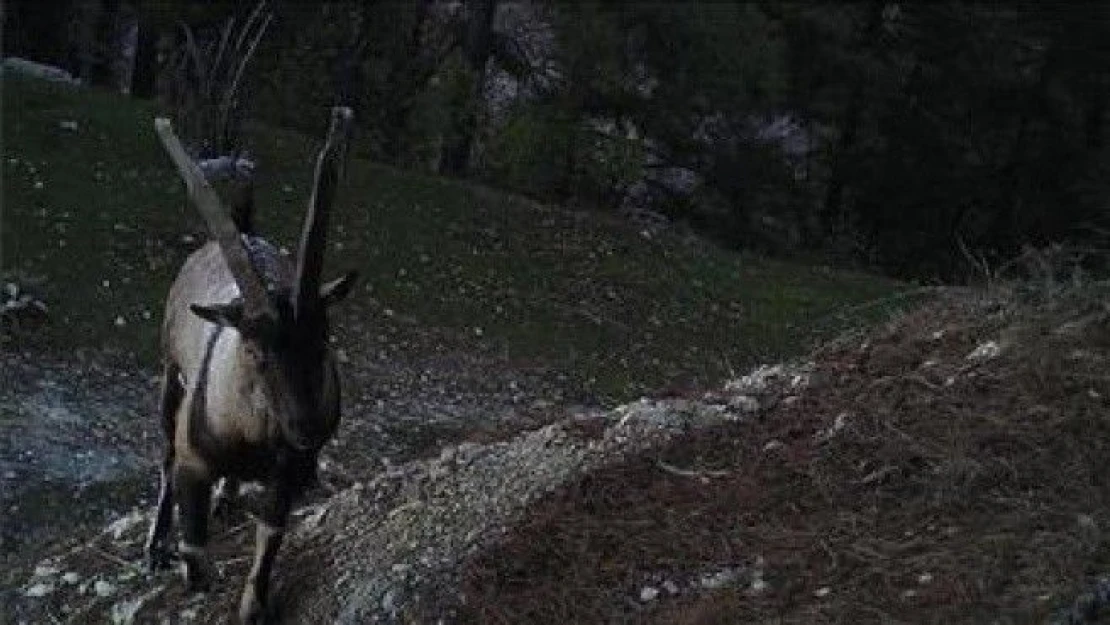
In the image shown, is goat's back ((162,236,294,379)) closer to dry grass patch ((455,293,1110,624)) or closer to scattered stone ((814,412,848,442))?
dry grass patch ((455,293,1110,624))

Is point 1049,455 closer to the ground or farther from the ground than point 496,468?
farther from the ground

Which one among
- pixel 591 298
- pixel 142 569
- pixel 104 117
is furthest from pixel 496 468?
pixel 104 117

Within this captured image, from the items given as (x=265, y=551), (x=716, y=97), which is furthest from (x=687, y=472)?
(x=716, y=97)

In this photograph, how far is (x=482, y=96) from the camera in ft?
72.0

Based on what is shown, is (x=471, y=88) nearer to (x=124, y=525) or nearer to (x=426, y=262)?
(x=426, y=262)

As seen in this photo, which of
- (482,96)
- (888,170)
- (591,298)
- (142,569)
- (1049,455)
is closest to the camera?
(1049,455)

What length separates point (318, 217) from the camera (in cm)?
504

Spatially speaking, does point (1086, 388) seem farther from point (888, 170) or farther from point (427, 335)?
point (888, 170)

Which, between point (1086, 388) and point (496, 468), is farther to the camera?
point (496, 468)

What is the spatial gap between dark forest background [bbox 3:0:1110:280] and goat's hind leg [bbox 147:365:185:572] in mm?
9634

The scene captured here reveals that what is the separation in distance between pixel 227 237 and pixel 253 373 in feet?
1.52

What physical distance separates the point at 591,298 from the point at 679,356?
1.43m

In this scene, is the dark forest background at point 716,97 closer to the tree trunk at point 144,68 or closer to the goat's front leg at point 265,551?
the tree trunk at point 144,68

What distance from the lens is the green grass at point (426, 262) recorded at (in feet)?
48.0
